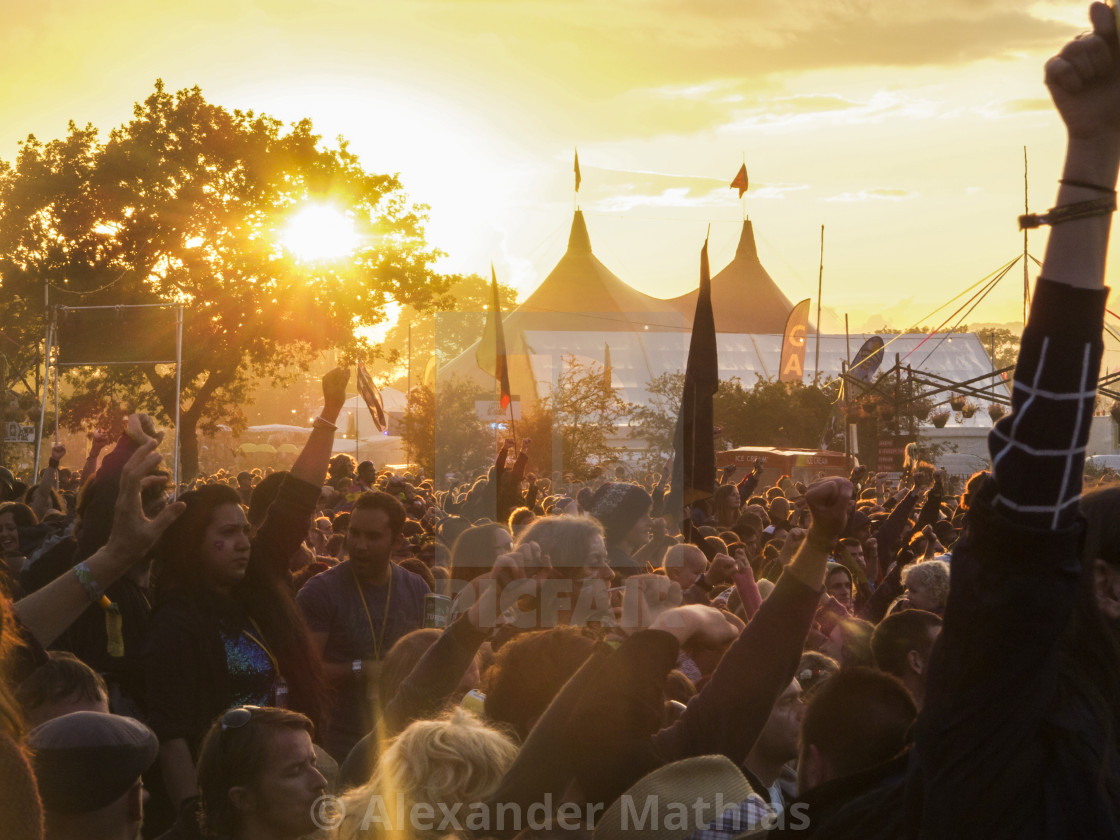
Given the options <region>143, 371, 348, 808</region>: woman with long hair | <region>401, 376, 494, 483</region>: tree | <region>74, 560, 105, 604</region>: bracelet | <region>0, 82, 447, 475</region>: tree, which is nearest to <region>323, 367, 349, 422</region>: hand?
<region>143, 371, 348, 808</region>: woman with long hair

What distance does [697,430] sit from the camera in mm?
7492

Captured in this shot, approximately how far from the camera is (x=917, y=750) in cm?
152

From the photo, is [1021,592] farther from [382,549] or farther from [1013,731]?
[382,549]

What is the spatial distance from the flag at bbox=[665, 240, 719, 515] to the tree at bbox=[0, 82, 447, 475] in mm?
23328

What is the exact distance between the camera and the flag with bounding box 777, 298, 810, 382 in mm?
31484

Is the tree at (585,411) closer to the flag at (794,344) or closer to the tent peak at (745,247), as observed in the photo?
the flag at (794,344)

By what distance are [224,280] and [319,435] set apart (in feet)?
86.4

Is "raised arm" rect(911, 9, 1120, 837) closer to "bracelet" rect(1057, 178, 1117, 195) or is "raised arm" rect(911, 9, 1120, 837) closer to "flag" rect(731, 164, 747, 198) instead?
"bracelet" rect(1057, 178, 1117, 195)

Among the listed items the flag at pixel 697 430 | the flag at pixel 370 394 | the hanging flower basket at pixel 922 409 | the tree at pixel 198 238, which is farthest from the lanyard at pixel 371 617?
the hanging flower basket at pixel 922 409

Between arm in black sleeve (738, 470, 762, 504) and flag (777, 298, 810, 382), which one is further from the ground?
flag (777, 298, 810, 382)

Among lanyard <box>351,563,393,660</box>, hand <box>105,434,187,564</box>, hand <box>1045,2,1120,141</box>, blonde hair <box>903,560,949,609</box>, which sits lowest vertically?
lanyard <box>351,563,393,660</box>

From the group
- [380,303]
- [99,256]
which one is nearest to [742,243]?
[380,303]

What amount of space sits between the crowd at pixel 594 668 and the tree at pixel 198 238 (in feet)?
82.4

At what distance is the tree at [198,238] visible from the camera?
97.0 feet
